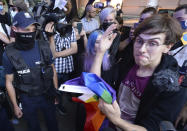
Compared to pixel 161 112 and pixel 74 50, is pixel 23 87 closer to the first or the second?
pixel 74 50

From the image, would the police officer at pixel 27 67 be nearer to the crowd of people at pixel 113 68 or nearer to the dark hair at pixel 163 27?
the crowd of people at pixel 113 68

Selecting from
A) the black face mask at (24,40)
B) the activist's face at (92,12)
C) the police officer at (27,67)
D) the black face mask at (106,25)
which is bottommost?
the police officer at (27,67)

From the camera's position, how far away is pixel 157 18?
3.37 feet

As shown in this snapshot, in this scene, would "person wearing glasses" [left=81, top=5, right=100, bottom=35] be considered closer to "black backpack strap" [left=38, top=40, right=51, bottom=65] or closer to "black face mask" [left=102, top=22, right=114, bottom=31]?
"black face mask" [left=102, top=22, right=114, bottom=31]

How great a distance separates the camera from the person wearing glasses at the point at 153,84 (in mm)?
919

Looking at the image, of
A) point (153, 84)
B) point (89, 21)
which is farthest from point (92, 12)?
point (153, 84)

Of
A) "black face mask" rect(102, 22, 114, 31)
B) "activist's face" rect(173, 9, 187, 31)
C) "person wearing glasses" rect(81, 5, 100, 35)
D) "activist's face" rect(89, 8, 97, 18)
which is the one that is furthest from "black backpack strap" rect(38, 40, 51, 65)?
"activist's face" rect(89, 8, 97, 18)

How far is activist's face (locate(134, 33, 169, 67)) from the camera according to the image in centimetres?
100

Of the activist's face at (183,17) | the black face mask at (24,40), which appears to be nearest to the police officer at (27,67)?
the black face mask at (24,40)

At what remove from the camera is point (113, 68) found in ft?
5.30

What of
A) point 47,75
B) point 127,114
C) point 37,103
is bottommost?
point 37,103

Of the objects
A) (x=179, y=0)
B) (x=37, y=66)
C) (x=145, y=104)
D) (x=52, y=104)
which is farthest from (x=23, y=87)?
(x=179, y=0)

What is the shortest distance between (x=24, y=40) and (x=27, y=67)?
1.02 ft

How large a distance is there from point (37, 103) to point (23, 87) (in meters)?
0.30
